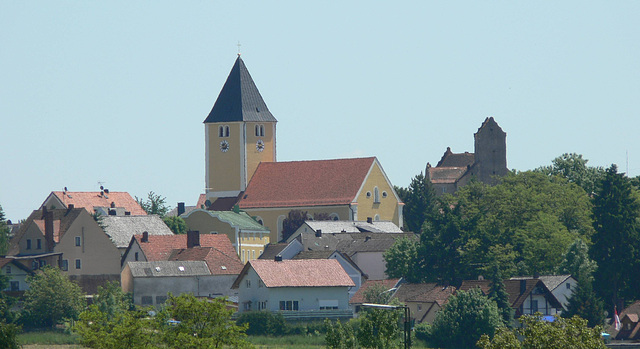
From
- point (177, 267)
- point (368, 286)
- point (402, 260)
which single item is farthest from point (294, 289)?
point (402, 260)

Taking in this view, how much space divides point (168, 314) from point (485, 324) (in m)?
32.6

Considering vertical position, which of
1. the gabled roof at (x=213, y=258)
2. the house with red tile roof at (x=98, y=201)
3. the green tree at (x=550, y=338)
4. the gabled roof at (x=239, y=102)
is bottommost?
the green tree at (x=550, y=338)

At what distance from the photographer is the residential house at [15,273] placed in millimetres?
95438

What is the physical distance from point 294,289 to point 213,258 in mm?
12647

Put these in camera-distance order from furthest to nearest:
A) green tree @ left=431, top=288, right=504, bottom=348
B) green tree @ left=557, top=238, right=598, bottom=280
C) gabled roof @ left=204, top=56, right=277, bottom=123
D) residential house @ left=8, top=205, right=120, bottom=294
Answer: gabled roof @ left=204, top=56, right=277, bottom=123, residential house @ left=8, top=205, right=120, bottom=294, green tree @ left=557, top=238, right=598, bottom=280, green tree @ left=431, top=288, right=504, bottom=348

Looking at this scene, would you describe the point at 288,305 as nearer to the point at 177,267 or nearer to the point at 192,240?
the point at 177,267

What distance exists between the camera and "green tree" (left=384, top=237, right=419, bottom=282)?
95.4 metres

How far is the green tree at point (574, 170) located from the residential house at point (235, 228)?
23.5 m

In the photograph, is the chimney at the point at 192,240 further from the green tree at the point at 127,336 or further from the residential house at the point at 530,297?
the green tree at the point at 127,336

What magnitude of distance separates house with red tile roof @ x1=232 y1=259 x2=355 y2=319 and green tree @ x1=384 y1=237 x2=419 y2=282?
596 centimetres

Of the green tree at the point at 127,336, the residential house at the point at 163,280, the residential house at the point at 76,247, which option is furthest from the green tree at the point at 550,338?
the residential house at the point at 76,247

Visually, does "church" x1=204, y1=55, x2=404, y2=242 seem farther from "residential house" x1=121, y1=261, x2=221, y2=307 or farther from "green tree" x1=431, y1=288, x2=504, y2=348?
"green tree" x1=431, y1=288, x2=504, y2=348

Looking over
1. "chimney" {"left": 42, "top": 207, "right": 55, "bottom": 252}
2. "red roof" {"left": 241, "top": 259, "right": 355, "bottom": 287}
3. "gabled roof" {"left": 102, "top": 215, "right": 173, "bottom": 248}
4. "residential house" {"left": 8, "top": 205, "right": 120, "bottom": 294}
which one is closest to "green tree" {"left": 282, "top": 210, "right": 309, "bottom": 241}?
"gabled roof" {"left": 102, "top": 215, "right": 173, "bottom": 248}

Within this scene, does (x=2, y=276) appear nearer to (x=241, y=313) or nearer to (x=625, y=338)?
(x=241, y=313)
